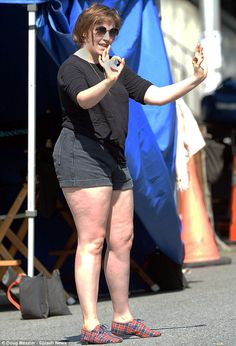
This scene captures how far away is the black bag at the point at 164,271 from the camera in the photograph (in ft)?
26.4

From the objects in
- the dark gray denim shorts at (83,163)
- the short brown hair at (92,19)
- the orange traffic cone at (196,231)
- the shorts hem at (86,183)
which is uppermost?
the short brown hair at (92,19)

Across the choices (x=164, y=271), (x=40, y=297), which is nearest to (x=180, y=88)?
(x=40, y=297)

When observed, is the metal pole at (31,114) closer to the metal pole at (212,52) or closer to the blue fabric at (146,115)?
the blue fabric at (146,115)

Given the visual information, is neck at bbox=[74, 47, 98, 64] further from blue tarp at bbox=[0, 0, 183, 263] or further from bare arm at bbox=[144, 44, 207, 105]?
blue tarp at bbox=[0, 0, 183, 263]

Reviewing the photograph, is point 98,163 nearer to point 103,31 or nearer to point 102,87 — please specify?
point 102,87

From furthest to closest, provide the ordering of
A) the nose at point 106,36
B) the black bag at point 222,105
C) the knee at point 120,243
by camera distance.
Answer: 1. the black bag at point 222,105
2. the knee at point 120,243
3. the nose at point 106,36

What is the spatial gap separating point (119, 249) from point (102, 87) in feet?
3.20

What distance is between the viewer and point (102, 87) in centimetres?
511

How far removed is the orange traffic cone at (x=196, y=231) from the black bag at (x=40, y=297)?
3.45 meters

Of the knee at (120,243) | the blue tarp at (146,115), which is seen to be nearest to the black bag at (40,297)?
the blue tarp at (146,115)

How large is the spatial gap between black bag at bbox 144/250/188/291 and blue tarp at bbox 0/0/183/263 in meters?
0.29

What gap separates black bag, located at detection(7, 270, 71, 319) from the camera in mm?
6809

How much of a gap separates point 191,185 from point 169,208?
3.50 m

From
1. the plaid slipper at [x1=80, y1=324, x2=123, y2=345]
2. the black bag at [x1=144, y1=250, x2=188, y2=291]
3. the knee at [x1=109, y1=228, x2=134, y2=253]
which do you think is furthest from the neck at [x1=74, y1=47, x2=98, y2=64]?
the black bag at [x1=144, y1=250, x2=188, y2=291]
